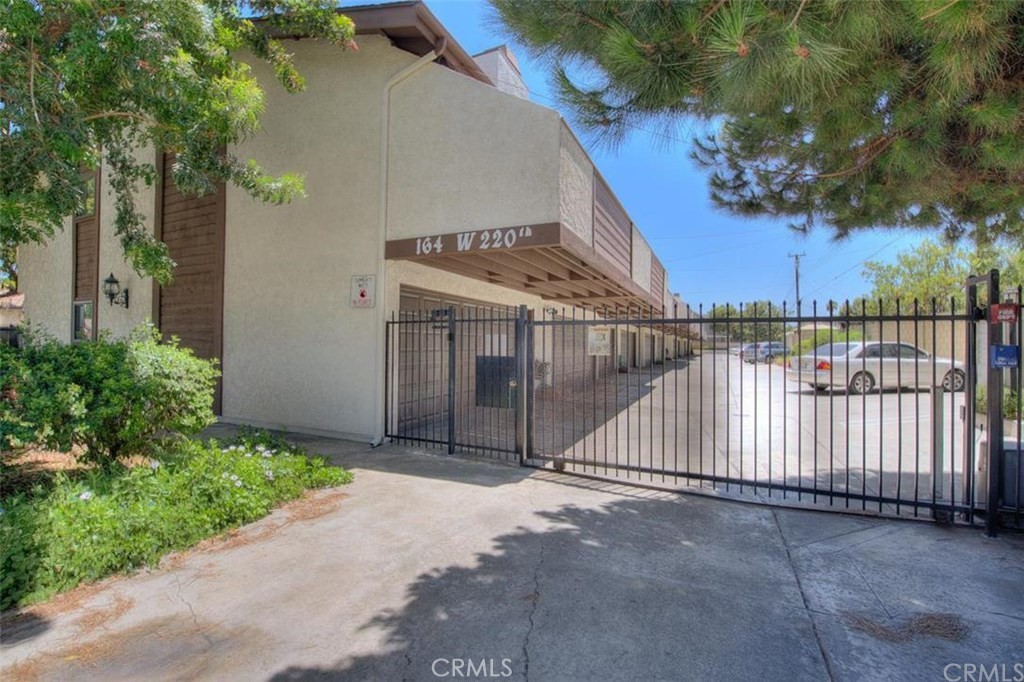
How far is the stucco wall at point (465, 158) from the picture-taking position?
6500 mm

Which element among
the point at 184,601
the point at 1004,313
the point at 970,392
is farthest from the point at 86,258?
the point at 1004,313

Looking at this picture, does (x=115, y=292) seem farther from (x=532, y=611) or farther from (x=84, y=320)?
(x=532, y=611)

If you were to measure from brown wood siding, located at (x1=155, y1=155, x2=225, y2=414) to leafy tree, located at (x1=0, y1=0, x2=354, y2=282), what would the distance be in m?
2.84

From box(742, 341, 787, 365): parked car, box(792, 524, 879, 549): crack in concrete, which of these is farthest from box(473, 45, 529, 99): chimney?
box(792, 524, 879, 549): crack in concrete

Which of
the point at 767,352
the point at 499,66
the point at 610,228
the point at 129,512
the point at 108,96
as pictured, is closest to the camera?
the point at 129,512

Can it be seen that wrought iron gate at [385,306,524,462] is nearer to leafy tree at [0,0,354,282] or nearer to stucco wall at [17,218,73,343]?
leafy tree at [0,0,354,282]

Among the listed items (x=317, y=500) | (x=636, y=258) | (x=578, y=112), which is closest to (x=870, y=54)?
(x=578, y=112)

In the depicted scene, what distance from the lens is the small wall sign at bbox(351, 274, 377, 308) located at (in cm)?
760

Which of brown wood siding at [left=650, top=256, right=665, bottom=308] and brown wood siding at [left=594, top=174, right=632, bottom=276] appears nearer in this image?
brown wood siding at [left=594, top=174, right=632, bottom=276]

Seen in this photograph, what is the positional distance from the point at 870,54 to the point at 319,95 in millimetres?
7591

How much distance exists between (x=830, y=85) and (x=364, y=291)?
620 cm

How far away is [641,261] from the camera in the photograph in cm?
1561

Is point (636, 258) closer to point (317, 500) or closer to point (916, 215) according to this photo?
point (916, 215)

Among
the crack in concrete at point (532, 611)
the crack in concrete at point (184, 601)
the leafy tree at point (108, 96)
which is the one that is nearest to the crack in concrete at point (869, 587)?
the crack in concrete at point (532, 611)
